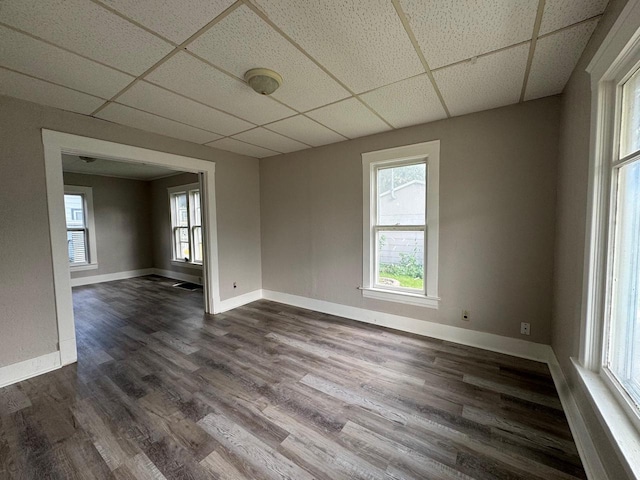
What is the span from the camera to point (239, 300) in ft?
13.4

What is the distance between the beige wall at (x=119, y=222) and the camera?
5.84 m

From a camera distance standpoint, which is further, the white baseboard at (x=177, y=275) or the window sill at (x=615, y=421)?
the white baseboard at (x=177, y=275)

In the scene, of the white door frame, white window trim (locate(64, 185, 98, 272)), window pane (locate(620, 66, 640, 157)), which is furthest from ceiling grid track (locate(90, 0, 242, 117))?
white window trim (locate(64, 185, 98, 272))

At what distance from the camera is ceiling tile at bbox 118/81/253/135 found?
2.08 meters

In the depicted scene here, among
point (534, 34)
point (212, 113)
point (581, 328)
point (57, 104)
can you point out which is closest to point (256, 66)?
point (212, 113)

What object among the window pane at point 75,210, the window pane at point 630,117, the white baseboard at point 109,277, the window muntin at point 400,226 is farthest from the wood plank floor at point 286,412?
the window pane at point 75,210

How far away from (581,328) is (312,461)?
1.77 m

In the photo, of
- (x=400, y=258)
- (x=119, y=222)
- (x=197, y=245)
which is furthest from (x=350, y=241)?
(x=119, y=222)

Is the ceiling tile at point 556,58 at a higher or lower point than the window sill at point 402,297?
higher

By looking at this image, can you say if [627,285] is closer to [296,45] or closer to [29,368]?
[296,45]

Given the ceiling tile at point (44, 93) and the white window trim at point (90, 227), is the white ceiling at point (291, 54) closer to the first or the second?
the ceiling tile at point (44, 93)

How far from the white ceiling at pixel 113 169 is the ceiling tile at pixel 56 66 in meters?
2.64

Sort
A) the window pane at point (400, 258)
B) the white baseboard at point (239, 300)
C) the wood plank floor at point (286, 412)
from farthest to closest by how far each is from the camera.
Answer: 1. the white baseboard at point (239, 300)
2. the window pane at point (400, 258)
3. the wood plank floor at point (286, 412)

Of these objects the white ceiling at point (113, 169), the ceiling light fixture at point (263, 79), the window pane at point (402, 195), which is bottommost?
the window pane at point (402, 195)
